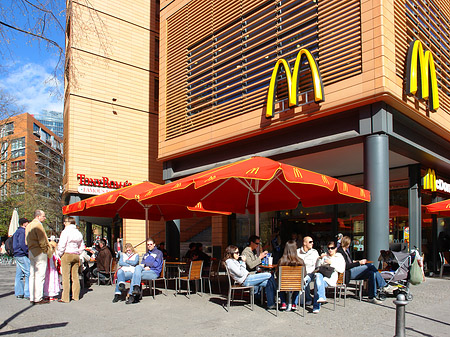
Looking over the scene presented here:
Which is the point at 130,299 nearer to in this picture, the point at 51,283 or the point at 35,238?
the point at 51,283

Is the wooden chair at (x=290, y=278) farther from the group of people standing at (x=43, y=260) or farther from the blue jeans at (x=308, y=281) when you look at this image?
the group of people standing at (x=43, y=260)

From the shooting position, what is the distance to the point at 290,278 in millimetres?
6898

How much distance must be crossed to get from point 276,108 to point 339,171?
17.6 ft

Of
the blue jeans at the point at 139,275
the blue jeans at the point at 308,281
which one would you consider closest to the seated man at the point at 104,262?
the blue jeans at the point at 139,275

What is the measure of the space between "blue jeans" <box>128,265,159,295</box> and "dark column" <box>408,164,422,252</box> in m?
9.31

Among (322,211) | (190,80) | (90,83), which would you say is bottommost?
(322,211)

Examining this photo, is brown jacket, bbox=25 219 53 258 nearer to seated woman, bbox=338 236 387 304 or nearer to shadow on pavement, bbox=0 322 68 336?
shadow on pavement, bbox=0 322 68 336

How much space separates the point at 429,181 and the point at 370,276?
7958mm

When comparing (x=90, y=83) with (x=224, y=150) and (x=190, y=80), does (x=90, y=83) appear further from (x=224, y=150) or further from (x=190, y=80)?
(x=224, y=150)

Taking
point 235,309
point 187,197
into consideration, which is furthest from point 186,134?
point 235,309

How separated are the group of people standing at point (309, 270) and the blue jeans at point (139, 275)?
1880 millimetres

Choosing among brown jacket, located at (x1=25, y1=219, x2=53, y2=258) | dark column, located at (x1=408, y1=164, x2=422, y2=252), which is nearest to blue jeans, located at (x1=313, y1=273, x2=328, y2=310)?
brown jacket, located at (x1=25, y1=219, x2=53, y2=258)

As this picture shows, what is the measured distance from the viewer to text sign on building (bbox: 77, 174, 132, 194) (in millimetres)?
21969

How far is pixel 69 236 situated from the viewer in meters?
8.61
